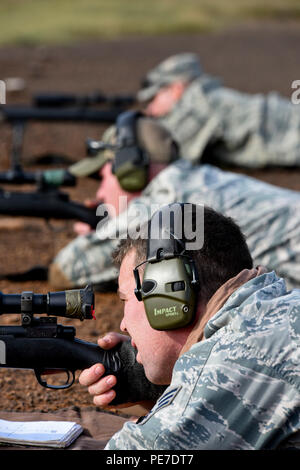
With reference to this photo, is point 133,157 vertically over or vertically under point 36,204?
over

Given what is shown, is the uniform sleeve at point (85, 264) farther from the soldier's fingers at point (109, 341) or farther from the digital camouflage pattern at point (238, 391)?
the digital camouflage pattern at point (238, 391)

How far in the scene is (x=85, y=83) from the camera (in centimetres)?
1559

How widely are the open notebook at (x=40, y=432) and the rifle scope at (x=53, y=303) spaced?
46 centimetres

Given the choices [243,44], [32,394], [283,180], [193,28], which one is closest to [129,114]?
[32,394]

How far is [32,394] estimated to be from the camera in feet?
13.4

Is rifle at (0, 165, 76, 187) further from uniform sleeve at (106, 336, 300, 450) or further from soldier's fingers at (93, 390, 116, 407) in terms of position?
uniform sleeve at (106, 336, 300, 450)

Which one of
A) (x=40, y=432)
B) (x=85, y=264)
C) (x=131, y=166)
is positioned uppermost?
(x=131, y=166)

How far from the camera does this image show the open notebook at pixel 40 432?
298cm

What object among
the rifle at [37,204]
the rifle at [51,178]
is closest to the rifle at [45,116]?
the rifle at [51,178]

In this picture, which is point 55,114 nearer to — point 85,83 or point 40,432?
point 85,83

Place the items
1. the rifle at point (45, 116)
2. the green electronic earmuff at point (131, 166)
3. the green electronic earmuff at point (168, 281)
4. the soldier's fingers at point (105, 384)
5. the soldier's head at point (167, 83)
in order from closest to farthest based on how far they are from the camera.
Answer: the green electronic earmuff at point (168, 281) < the soldier's fingers at point (105, 384) < the green electronic earmuff at point (131, 166) < the soldier's head at point (167, 83) < the rifle at point (45, 116)

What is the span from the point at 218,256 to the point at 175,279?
0.15 meters

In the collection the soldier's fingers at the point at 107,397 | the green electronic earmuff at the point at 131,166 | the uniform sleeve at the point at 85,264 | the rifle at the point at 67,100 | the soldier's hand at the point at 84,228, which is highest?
the green electronic earmuff at the point at 131,166

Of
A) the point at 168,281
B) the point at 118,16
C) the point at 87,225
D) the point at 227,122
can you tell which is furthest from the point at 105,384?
the point at 118,16
